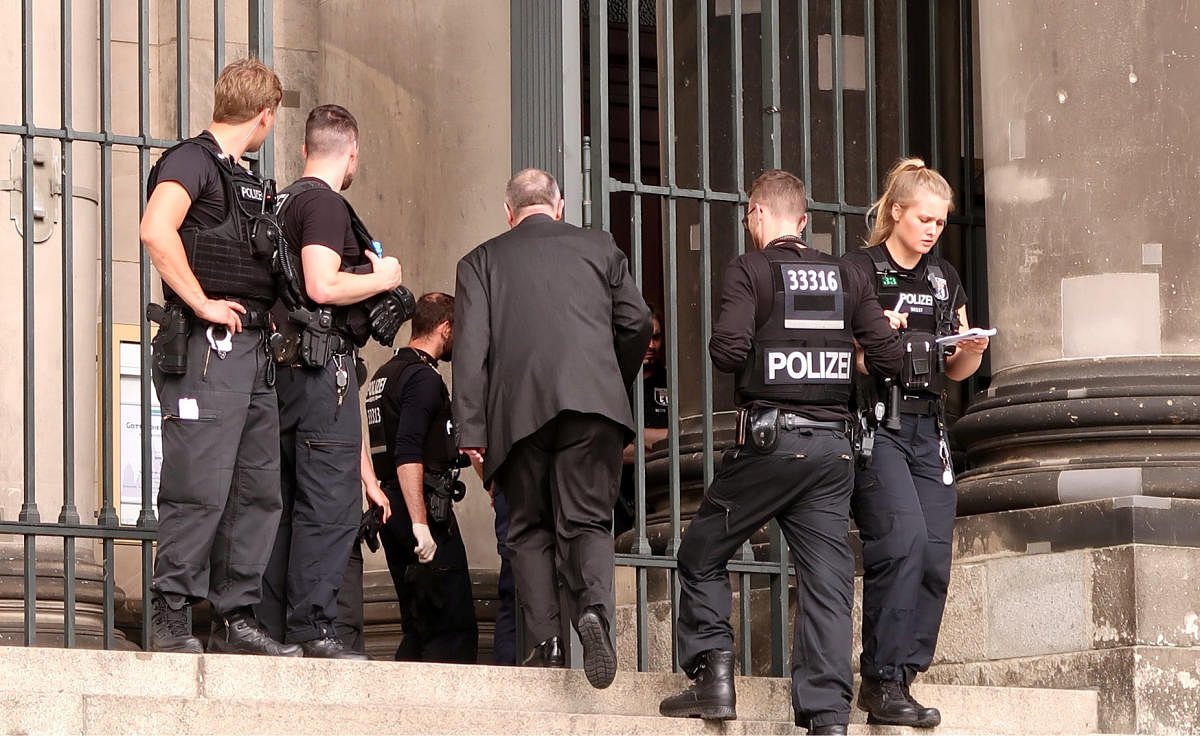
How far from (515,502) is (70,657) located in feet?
5.04

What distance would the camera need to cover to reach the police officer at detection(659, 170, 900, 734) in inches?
261

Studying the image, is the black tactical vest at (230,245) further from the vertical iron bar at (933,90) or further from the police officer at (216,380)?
the vertical iron bar at (933,90)

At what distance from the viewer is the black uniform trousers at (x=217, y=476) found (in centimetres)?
643

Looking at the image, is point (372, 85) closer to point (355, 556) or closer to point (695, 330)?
point (695, 330)

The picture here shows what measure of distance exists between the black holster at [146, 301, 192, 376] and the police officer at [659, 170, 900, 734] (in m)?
1.49

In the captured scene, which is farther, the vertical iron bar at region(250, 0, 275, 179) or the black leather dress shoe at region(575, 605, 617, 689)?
the vertical iron bar at region(250, 0, 275, 179)

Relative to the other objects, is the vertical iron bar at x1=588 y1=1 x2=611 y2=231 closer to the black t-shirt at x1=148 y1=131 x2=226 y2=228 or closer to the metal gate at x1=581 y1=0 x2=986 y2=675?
the metal gate at x1=581 y1=0 x2=986 y2=675

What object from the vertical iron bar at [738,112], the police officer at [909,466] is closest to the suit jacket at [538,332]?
the police officer at [909,466]

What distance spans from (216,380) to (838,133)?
2985 mm

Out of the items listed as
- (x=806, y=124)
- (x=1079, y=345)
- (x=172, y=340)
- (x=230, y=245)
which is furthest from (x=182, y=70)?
(x=1079, y=345)

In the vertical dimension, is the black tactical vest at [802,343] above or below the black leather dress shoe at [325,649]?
above

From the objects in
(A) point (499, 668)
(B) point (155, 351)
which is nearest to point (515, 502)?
(A) point (499, 668)

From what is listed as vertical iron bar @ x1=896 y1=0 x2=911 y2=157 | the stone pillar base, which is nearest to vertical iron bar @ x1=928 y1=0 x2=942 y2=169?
vertical iron bar @ x1=896 y1=0 x2=911 y2=157

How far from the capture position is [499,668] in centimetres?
654
